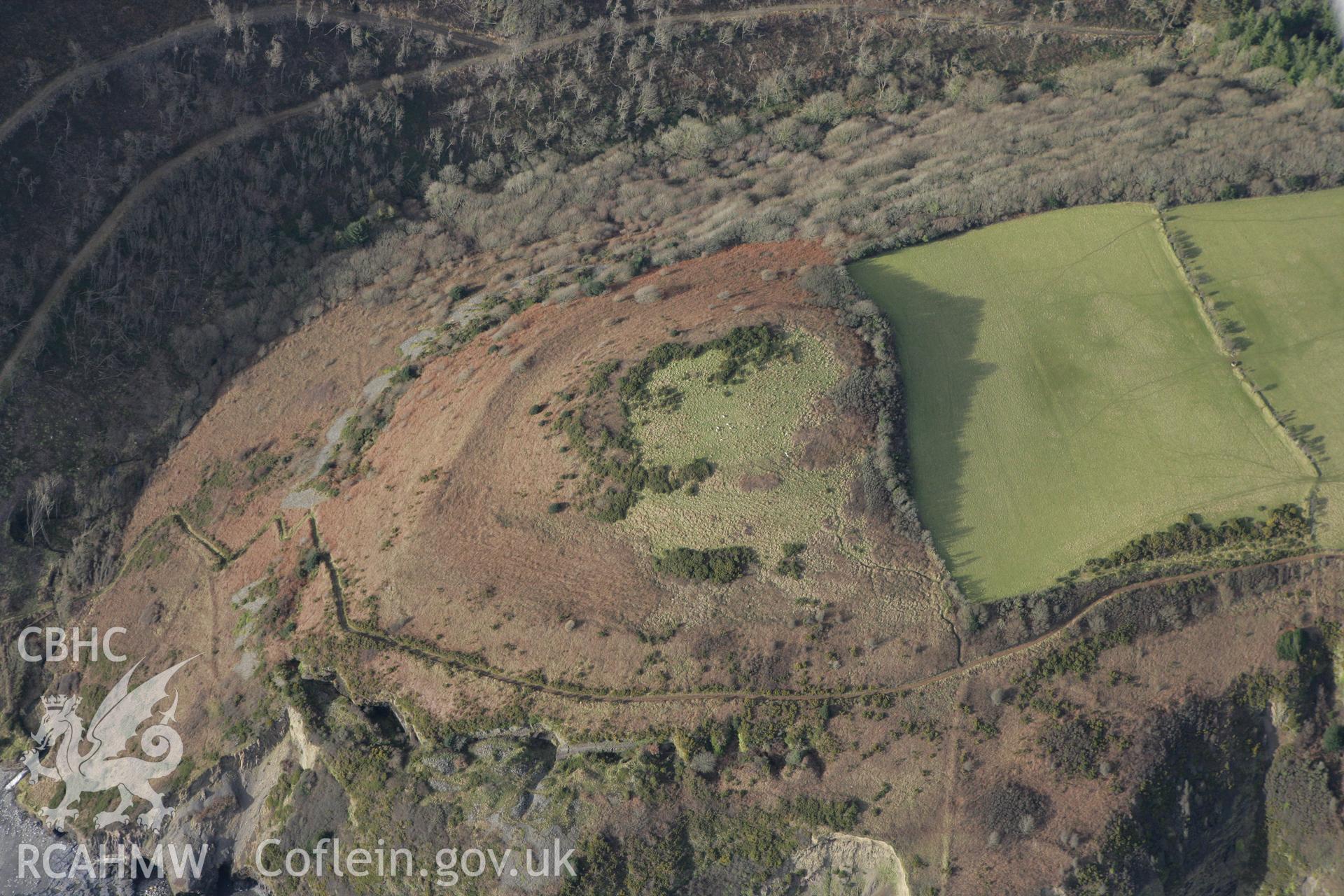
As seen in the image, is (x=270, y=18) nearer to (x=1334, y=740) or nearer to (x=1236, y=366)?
(x=1236, y=366)

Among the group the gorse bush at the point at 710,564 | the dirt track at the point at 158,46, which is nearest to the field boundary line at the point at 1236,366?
the gorse bush at the point at 710,564

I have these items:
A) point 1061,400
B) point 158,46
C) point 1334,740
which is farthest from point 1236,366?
point 158,46

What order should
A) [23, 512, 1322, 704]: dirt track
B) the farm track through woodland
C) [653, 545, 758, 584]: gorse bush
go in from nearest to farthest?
[23, 512, 1322, 704]: dirt track
[653, 545, 758, 584]: gorse bush
the farm track through woodland

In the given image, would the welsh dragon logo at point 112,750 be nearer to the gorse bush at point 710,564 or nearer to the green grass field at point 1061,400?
the gorse bush at point 710,564

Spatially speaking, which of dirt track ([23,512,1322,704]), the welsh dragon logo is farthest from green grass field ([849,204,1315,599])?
the welsh dragon logo

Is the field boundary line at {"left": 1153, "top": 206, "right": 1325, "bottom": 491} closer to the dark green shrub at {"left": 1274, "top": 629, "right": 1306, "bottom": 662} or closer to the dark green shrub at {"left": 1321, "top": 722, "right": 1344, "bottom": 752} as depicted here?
the dark green shrub at {"left": 1274, "top": 629, "right": 1306, "bottom": 662}
